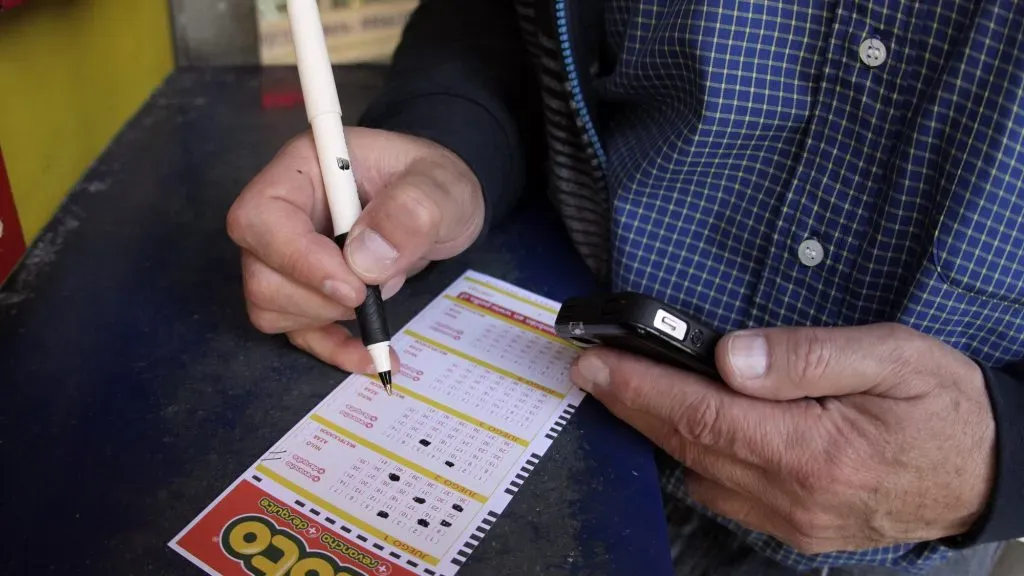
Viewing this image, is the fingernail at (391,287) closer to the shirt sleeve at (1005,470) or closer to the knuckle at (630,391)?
the knuckle at (630,391)

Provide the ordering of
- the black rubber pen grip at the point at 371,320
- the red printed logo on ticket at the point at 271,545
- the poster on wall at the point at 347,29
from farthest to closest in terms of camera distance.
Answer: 1. the poster on wall at the point at 347,29
2. the black rubber pen grip at the point at 371,320
3. the red printed logo on ticket at the point at 271,545

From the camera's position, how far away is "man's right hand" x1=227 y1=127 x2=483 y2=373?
502 millimetres

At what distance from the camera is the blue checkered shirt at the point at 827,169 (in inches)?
17.9

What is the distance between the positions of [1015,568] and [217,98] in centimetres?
102

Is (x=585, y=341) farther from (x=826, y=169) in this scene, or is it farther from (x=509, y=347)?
(x=826, y=169)

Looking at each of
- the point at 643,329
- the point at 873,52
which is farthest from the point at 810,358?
the point at 873,52

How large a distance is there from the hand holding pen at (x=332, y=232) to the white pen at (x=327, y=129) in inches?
0.4

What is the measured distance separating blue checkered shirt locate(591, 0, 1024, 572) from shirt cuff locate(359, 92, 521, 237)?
0.10m

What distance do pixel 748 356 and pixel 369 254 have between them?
0.26 metres

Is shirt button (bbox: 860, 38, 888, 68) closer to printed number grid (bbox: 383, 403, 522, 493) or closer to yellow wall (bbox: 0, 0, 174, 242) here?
printed number grid (bbox: 383, 403, 522, 493)

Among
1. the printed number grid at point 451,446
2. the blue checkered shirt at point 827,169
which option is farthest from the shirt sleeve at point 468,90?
the printed number grid at point 451,446

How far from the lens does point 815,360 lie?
1.51ft

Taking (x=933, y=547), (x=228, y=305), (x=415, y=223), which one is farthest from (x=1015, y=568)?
(x=228, y=305)

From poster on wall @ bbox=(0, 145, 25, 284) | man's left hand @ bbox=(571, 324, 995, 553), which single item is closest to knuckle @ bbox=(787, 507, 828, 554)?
man's left hand @ bbox=(571, 324, 995, 553)
